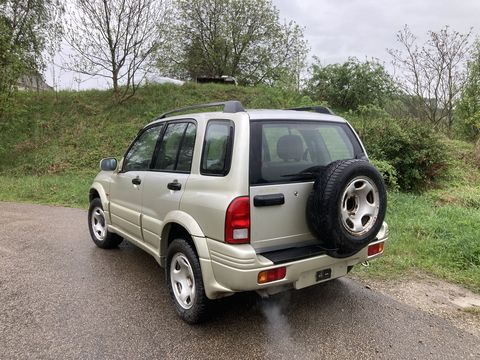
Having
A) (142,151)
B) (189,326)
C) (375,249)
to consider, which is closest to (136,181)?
(142,151)

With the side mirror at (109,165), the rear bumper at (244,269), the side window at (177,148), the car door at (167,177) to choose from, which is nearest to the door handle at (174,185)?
the car door at (167,177)

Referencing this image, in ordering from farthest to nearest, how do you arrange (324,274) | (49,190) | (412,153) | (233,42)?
(233,42)
(49,190)
(412,153)
(324,274)

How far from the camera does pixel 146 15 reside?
14.7m

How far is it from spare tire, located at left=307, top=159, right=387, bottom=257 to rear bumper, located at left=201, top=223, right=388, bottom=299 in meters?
0.21

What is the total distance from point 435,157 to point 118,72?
12508mm

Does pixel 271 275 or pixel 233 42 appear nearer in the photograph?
pixel 271 275

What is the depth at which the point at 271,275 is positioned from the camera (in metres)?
2.66

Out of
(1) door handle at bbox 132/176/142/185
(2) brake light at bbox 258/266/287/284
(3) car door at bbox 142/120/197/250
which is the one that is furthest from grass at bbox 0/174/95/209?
(2) brake light at bbox 258/266/287/284

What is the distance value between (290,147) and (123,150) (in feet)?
38.1

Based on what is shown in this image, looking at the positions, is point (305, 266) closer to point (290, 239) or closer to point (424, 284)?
point (290, 239)

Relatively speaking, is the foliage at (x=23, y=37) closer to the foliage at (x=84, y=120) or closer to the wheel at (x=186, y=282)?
the foliage at (x=84, y=120)

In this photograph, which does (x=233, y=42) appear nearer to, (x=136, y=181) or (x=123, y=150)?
(x=123, y=150)

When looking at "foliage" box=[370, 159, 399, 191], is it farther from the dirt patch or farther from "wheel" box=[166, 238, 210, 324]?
"wheel" box=[166, 238, 210, 324]

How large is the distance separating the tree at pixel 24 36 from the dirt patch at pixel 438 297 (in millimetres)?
13925
